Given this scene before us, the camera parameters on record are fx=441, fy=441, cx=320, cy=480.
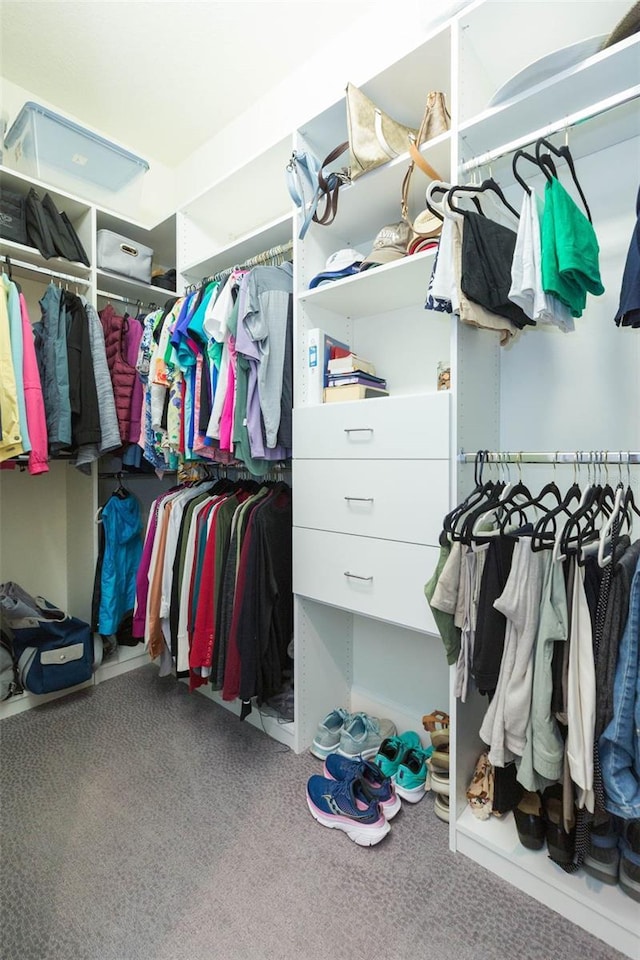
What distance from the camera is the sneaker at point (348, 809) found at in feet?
4.42

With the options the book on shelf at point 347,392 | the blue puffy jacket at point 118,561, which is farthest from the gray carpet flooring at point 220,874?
the book on shelf at point 347,392

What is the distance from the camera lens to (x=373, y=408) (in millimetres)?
1461

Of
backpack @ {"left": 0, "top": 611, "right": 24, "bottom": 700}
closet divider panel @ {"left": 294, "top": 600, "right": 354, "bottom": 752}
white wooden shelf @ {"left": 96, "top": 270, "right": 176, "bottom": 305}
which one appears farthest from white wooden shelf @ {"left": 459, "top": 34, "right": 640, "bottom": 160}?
backpack @ {"left": 0, "top": 611, "right": 24, "bottom": 700}

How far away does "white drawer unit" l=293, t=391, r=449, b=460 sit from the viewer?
132 centimetres

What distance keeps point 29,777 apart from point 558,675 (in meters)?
1.86

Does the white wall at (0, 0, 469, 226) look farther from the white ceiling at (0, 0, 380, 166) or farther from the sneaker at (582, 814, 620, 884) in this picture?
the sneaker at (582, 814, 620, 884)

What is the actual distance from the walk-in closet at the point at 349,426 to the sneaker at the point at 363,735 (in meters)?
0.06

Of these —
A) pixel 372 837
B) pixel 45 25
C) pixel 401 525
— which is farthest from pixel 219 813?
pixel 45 25

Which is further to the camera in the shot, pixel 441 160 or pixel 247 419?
pixel 247 419

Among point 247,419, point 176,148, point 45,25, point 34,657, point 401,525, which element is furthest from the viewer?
point 176,148

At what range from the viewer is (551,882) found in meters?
1.13

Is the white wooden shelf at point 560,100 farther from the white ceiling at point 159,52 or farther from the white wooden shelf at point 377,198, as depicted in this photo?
the white ceiling at point 159,52

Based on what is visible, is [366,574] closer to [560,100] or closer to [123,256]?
[560,100]

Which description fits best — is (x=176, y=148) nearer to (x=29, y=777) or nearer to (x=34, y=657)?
(x=34, y=657)
